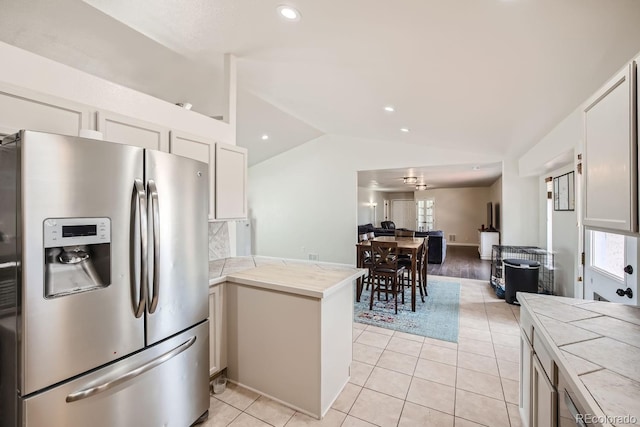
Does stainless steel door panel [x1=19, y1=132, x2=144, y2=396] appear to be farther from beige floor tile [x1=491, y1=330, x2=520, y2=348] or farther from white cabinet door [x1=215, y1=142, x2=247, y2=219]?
beige floor tile [x1=491, y1=330, x2=520, y2=348]

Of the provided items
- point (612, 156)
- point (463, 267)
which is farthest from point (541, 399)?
point (463, 267)

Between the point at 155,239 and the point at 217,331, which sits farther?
the point at 217,331

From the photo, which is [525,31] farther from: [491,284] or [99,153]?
[491,284]

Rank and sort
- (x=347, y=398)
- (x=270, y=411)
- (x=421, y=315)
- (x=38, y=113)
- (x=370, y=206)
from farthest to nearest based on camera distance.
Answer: (x=370, y=206) → (x=421, y=315) → (x=347, y=398) → (x=270, y=411) → (x=38, y=113)

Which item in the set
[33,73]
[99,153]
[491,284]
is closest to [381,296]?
[491,284]

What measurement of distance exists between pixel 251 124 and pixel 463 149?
12.3 ft

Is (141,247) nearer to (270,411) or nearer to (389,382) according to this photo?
(270,411)

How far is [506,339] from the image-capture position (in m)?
3.02

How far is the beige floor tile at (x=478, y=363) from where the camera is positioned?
245cm

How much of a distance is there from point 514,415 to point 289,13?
310 centimetres

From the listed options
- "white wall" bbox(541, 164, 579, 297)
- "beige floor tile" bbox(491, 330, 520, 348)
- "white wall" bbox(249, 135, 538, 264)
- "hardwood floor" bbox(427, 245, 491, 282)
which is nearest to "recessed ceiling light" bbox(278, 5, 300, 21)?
"beige floor tile" bbox(491, 330, 520, 348)

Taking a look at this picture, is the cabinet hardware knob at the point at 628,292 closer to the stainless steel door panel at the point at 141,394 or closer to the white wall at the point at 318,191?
the stainless steel door panel at the point at 141,394

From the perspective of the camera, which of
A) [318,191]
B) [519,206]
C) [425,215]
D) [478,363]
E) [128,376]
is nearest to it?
[128,376]

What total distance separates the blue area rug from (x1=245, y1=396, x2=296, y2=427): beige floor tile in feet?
5.58
